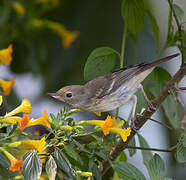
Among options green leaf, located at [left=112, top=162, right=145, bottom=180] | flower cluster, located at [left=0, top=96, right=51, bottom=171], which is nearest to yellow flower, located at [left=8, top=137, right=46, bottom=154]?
flower cluster, located at [left=0, top=96, right=51, bottom=171]

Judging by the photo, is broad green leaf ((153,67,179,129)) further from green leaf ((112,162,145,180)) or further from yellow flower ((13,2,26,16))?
yellow flower ((13,2,26,16))

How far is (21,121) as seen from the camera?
7.27ft

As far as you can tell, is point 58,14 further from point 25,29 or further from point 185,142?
point 185,142

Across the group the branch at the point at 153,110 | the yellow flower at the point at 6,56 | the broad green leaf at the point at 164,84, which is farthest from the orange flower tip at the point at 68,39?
the branch at the point at 153,110

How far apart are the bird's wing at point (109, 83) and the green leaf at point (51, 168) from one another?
143cm

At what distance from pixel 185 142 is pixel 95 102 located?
122 cm

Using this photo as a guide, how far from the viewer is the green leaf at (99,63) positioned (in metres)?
2.84

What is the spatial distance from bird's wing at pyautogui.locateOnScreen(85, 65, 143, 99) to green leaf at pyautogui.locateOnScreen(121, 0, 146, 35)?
2.36 ft

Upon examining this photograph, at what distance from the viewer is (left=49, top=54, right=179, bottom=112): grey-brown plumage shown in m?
3.38

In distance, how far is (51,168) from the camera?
7.04ft

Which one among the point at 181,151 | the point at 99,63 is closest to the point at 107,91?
the point at 99,63

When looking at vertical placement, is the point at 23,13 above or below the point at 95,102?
above

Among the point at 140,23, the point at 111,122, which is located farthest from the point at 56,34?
the point at 111,122

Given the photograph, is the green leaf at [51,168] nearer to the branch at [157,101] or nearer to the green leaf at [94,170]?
the green leaf at [94,170]
